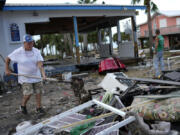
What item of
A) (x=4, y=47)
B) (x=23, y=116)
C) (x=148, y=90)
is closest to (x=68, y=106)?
(x=23, y=116)

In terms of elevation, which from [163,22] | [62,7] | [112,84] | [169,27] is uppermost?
[163,22]

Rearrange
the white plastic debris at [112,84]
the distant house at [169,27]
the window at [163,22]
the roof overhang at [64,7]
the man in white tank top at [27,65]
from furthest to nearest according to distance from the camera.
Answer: the window at [163,22] → the distant house at [169,27] → the roof overhang at [64,7] → the white plastic debris at [112,84] → the man in white tank top at [27,65]

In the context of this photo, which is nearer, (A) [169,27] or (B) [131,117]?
(B) [131,117]

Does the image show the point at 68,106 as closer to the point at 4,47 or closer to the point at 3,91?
the point at 3,91

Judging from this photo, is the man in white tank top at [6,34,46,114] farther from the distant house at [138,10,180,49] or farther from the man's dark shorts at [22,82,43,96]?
the distant house at [138,10,180,49]

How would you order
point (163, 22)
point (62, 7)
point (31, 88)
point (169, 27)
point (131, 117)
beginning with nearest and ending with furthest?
point (131, 117), point (31, 88), point (62, 7), point (169, 27), point (163, 22)

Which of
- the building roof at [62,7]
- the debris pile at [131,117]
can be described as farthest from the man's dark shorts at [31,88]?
the building roof at [62,7]

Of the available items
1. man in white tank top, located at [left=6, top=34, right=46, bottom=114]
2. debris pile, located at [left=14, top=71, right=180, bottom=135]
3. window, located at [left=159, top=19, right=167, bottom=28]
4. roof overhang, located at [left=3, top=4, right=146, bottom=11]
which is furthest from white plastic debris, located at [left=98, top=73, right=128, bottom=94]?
window, located at [left=159, top=19, right=167, bottom=28]

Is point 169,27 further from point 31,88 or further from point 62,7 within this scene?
point 31,88

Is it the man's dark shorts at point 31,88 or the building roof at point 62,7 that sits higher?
the building roof at point 62,7

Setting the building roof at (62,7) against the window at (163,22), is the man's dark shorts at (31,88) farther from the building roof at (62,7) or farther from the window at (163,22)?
the window at (163,22)

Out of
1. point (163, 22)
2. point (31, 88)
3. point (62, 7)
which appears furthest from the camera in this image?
point (163, 22)

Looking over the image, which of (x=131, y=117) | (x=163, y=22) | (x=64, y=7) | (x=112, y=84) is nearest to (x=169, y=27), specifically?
(x=163, y=22)

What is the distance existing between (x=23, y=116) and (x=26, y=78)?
92 centimetres
